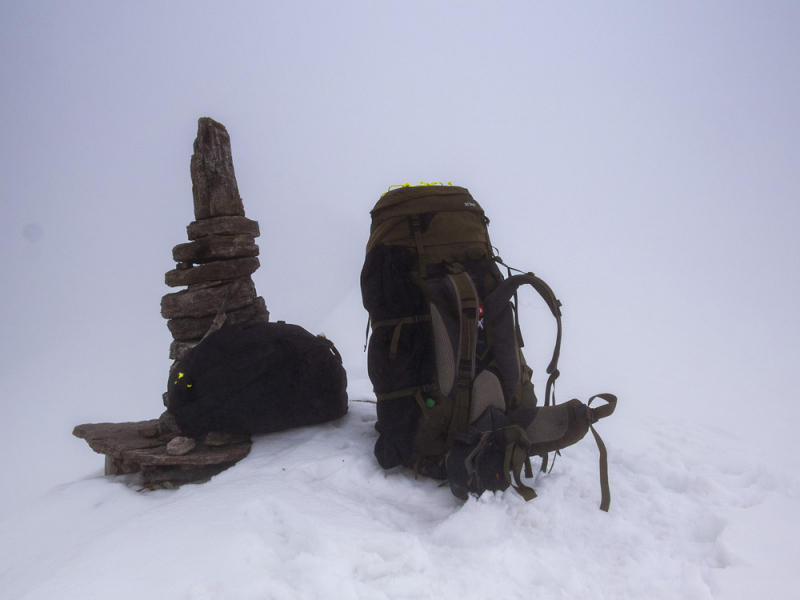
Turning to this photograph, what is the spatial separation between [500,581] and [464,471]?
58 centimetres

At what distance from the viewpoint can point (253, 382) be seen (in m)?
3.08

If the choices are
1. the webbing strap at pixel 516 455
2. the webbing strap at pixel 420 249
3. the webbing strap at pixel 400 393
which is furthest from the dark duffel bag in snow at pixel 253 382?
the webbing strap at pixel 516 455

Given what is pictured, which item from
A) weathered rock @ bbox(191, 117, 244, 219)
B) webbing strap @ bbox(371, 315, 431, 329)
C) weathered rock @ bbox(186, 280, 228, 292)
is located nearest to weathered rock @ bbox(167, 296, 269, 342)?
weathered rock @ bbox(186, 280, 228, 292)

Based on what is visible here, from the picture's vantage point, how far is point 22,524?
9.03 ft

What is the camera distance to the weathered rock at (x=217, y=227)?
11.6 ft

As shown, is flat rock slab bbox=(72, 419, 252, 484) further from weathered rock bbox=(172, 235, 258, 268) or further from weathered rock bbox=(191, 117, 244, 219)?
weathered rock bbox=(191, 117, 244, 219)

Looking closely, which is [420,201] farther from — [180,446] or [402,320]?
[180,446]

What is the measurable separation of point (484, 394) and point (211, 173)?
2511 millimetres

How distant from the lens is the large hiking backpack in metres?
2.60

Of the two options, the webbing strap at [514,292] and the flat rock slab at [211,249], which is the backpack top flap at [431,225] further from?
the flat rock slab at [211,249]

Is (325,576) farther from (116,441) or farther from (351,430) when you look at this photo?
(116,441)

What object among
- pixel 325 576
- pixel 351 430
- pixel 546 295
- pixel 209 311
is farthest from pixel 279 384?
pixel 546 295

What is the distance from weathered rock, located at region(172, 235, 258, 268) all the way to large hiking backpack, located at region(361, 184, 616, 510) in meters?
1.25

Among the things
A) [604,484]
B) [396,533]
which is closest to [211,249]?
[396,533]
